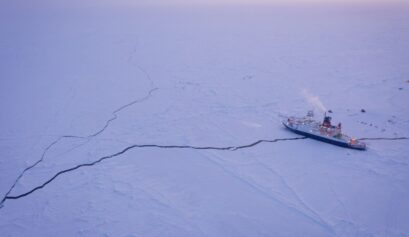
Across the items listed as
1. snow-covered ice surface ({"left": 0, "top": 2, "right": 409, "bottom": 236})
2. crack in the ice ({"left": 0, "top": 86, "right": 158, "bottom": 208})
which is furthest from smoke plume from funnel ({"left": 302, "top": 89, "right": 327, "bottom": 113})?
crack in the ice ({"left": 0, "top": 86, "right": 158, "bottom": 208})

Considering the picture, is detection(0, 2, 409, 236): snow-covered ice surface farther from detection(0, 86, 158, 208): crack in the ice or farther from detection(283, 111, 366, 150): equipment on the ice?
detection(283, 111, 366, 150): equipment on the ice

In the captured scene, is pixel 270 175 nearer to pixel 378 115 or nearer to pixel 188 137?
pixel 188 137

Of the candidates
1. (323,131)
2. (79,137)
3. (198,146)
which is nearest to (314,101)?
(323,131)

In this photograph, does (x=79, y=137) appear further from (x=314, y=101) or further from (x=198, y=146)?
(x=314, y=101)

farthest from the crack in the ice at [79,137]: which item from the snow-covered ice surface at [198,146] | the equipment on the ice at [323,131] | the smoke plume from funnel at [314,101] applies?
the smoke plume from funnel at [314,101]

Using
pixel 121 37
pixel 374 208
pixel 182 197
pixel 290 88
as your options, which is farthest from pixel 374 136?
pixel 121 37

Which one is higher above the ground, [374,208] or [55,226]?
[374,208]
